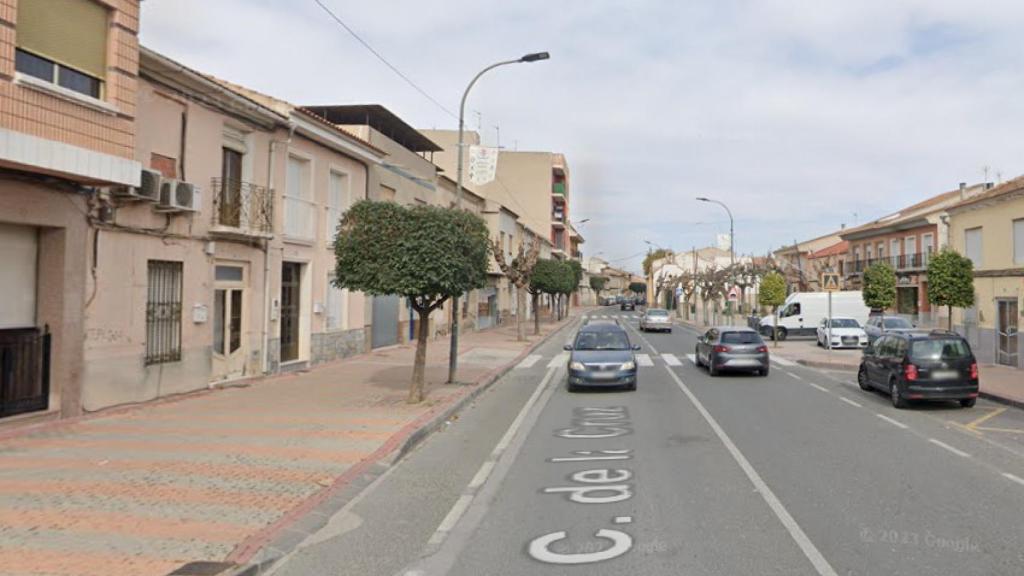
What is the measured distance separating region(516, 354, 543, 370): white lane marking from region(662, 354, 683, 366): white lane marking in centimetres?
440

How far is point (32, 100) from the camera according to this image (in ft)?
27.1

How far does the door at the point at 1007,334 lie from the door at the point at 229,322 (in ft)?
67.1

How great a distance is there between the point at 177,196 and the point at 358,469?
22.6ft

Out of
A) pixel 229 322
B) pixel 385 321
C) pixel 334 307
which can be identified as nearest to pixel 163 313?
pixel 229 322

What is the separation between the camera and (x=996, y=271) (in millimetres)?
19812

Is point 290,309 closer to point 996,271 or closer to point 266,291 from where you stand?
point 266,291

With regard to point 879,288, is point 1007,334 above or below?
below

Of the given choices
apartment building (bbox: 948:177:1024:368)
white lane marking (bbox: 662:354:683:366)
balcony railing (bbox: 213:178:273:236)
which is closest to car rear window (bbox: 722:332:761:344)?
white lane marking (bbox: 662:354:683:366)

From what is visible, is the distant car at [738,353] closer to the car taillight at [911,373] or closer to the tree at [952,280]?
the car taillight at [911,373]

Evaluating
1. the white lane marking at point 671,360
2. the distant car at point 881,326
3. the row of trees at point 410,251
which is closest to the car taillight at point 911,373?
the row of trees at point 410,251

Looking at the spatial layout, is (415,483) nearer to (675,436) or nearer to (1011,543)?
(675,436)

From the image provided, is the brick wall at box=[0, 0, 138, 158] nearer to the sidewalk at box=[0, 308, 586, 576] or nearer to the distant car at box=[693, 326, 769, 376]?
the sidewalk at box=[0, 308, 586, 576]

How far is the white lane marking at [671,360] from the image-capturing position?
22003mm

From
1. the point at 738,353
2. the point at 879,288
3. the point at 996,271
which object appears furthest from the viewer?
the point at 879,288
